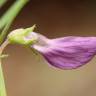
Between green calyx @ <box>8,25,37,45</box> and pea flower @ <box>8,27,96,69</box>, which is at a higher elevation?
green calyx @ <box>8,25,37,45</box>

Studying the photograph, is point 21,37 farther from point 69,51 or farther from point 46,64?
point 46,64

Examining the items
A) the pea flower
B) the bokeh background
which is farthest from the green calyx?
the bokeh background

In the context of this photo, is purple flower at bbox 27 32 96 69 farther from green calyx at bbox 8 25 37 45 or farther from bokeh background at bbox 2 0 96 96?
bokeh background at bbox 2 0 96 96

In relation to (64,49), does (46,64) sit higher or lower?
higher

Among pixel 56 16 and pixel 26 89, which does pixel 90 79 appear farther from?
pixel 56 16

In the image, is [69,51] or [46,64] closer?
[69,51]

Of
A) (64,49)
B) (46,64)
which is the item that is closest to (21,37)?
(64,49)
